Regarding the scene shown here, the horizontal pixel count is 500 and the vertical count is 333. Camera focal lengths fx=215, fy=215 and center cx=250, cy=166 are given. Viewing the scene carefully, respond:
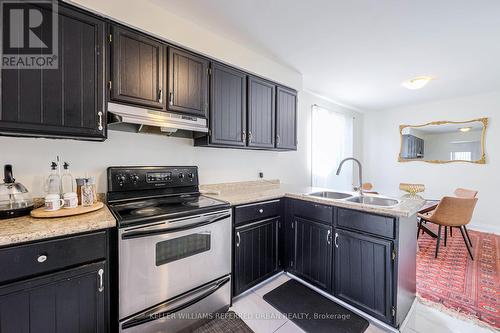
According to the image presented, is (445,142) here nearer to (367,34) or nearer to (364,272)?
(367,34)

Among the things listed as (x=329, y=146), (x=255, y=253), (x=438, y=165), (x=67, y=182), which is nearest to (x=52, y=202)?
(x=67, y=182)

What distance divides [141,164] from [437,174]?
550cm

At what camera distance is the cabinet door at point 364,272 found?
158cm

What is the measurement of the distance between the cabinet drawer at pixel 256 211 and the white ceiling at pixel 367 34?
169cm

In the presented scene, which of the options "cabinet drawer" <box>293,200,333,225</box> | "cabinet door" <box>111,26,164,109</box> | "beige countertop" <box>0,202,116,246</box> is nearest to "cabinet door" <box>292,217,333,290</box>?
"cabinet drawer" <box>293,200,333,225</box>

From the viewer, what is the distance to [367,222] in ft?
5.49

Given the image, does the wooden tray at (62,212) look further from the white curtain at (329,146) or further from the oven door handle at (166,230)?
the white curtain at (329,146)

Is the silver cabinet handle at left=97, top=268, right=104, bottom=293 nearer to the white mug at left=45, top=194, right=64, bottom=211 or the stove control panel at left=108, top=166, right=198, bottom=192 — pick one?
the white mug at left=45, top=194, right=64, bottom=211

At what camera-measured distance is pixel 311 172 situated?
3854 millimetres

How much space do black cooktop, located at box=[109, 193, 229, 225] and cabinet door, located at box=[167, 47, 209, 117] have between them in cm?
79

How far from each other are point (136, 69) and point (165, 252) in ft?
4.49

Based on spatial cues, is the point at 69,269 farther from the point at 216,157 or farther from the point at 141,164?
the point at 216,157

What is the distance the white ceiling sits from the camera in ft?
5.79

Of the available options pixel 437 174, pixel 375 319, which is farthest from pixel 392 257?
pixel 437 174
